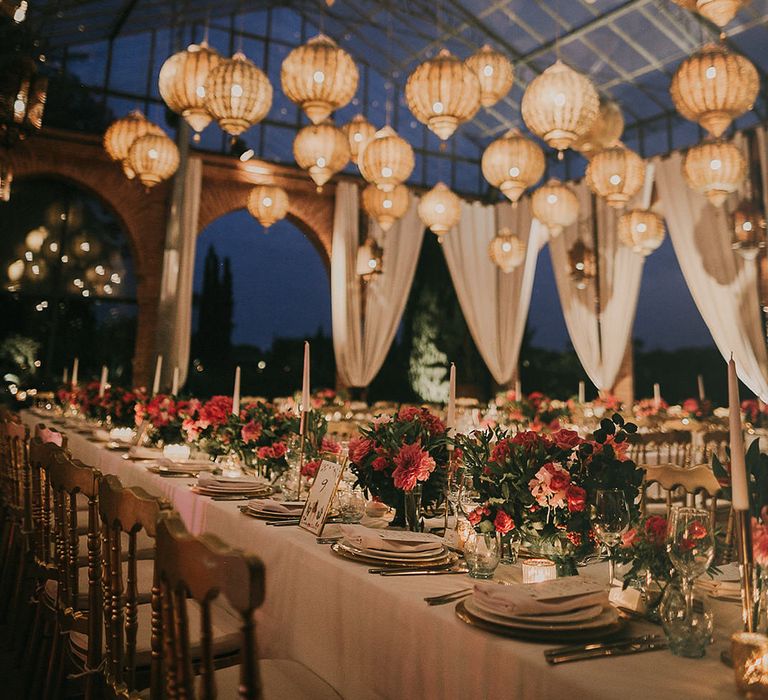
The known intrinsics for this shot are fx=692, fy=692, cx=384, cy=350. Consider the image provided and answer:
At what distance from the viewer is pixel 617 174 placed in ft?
16.1

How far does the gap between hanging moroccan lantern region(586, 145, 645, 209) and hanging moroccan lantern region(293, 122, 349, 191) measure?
187 cm

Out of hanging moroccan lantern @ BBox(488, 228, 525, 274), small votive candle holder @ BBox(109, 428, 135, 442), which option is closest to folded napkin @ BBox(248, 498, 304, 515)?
small votive candle holder @ BBox(109, 428, 135, 442)

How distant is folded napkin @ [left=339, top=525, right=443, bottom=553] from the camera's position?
5.74 ft

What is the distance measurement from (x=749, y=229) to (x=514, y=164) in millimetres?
2977

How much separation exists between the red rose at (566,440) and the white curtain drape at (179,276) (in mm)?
7438

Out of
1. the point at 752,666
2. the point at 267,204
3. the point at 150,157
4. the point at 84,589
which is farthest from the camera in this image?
the point at 267,204

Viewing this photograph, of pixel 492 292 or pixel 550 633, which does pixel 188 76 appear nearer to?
pixel 550 633

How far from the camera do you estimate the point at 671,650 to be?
119cm

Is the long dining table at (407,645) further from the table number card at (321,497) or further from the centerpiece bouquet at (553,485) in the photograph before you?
the centerpiece bouquet at (553,485)

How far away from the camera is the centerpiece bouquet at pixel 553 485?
1.61m

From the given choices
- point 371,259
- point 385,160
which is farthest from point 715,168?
point 371,259

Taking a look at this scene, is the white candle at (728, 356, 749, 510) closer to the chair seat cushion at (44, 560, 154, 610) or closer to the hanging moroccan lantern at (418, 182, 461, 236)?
the chair seat cushion at (44, 560, 154, 610)

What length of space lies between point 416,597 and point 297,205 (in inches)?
367

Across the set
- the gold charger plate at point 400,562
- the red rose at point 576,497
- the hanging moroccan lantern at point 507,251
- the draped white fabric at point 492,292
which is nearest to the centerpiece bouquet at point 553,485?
the red rose at point 576,497
